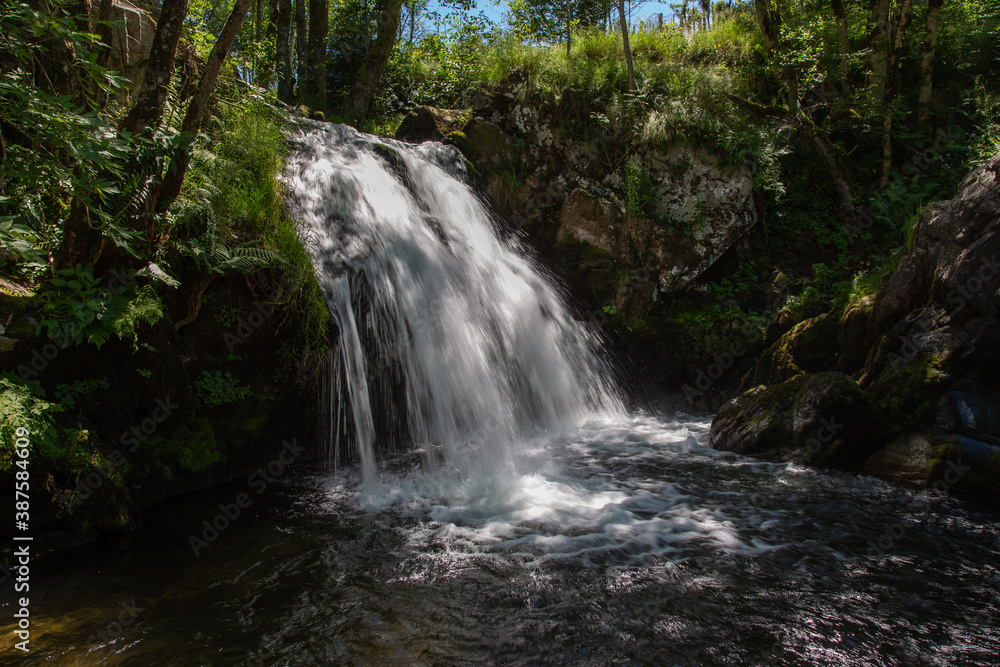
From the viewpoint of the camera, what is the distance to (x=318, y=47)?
41.2ft

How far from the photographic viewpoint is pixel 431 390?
7.00 metres

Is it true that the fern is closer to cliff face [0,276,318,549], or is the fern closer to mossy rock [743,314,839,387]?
cliff face [0,276,318,549]

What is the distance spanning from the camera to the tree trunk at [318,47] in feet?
41.1

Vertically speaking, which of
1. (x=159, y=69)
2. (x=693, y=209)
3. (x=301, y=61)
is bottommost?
(x=693, y=209)

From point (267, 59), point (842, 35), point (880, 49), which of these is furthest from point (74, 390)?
point (880, 49)

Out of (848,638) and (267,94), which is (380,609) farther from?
(267,94)

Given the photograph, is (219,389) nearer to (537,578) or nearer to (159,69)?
(159,69)

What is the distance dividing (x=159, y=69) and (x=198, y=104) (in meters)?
0.40

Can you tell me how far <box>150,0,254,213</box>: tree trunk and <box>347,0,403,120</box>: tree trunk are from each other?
7.82m

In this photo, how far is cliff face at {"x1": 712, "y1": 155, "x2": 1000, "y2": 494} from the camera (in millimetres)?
5508

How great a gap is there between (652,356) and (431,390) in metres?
4.91

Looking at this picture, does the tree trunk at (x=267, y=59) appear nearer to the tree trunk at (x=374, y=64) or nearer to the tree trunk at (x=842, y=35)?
the tree trunk at (x=374, y=64)

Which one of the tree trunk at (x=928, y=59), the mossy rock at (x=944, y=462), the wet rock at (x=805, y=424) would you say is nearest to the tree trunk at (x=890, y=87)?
the tree trunk at (x=928, y=59)

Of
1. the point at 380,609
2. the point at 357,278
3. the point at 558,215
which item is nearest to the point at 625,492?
the point at 380,609
